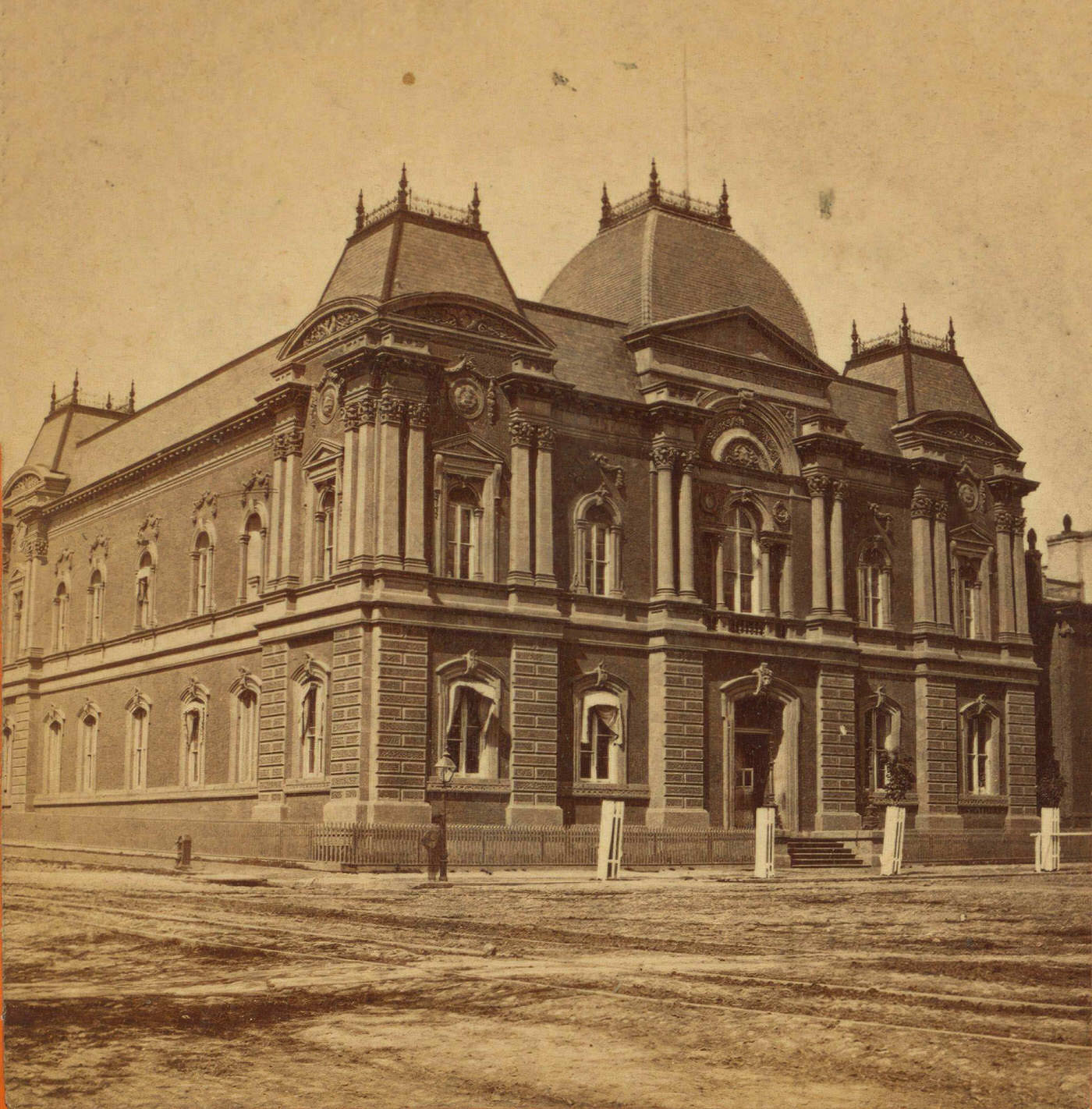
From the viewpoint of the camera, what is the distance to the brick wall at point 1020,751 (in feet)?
151

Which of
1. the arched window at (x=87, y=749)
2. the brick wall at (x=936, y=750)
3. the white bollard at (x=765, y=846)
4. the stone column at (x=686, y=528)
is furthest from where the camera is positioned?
the arched window at (x=87, y=749)

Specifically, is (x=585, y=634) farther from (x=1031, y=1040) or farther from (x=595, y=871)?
(x=1031, y=1040)

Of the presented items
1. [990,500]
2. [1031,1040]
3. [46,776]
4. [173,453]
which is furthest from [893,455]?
[1031,1040]

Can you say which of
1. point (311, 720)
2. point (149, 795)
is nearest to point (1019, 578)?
point (311, 720)

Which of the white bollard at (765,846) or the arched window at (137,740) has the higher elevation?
the arched window at (137,740)

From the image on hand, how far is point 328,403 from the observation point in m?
37.0

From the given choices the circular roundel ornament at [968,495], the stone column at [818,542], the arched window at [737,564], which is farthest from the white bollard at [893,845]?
the circular roundel ornament at [968,495]

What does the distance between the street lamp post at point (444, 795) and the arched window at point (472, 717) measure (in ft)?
1.55

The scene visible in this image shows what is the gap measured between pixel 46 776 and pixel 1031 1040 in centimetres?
4236

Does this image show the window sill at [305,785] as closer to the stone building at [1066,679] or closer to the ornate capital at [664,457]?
the ornate capital at [664,457]

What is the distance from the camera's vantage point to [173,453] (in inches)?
1752

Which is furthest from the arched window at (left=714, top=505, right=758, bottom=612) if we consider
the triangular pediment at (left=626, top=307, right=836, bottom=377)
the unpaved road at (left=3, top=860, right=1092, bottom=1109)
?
the unpaved road at (left=3, top=860, right=1092, bottom=1109)

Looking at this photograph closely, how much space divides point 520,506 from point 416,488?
3.00 m

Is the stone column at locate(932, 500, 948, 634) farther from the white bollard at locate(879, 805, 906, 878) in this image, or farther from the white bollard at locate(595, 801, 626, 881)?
the white bollard at locate(595, 801, 626, 881)
